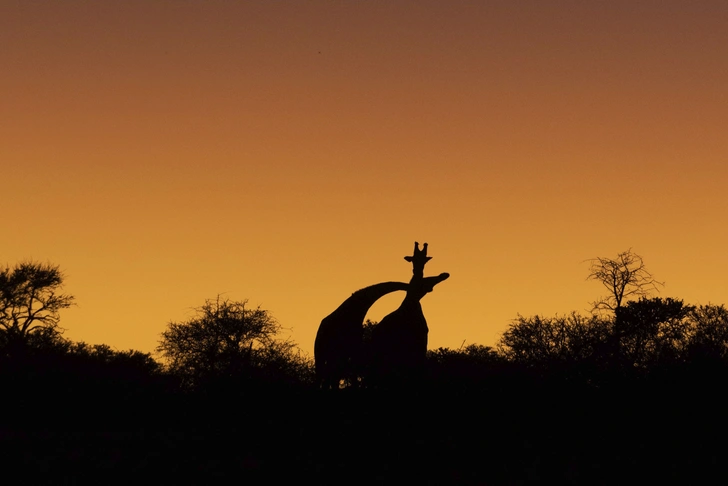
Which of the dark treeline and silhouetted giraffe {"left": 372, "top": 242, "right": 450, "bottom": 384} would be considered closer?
the dark treeline

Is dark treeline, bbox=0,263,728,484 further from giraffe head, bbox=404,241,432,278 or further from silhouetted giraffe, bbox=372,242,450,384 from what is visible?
giraffe head, bbox=404,241,432,278

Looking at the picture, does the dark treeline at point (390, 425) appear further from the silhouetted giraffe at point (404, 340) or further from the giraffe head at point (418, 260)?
the giraffe head at point (418, 260)

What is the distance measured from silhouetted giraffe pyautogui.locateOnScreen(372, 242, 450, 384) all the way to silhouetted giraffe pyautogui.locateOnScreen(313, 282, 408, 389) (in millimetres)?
847

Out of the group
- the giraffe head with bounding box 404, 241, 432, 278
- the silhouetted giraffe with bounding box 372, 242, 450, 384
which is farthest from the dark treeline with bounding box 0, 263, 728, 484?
the giraffe head with bounding box 404, 241, 432, 278

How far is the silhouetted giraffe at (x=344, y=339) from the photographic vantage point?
1998 cm

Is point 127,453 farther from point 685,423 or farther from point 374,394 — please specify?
point 685,423

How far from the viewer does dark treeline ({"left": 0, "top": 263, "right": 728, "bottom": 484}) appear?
44.2ft

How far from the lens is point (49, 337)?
4562 centimetres

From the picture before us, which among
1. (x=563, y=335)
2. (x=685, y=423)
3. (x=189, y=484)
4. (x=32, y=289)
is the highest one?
(x=32, y=289)

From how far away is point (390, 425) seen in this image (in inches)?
669

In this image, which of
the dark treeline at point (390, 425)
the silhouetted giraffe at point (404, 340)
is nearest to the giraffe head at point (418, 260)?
the silhouetted giraffe at point (404, 340)

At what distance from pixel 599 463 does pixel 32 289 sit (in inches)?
1595

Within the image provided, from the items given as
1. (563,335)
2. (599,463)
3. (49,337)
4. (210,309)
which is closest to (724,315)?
(563,335)

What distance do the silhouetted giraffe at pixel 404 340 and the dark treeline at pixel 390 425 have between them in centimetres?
39
